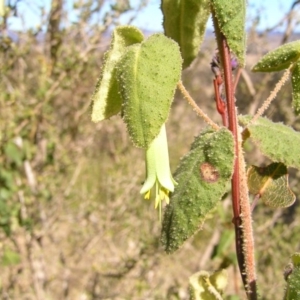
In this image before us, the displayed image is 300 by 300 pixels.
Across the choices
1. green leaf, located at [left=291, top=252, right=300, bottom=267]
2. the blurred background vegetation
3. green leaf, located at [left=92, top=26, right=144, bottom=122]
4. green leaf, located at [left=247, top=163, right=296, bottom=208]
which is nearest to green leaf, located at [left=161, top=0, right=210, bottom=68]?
green leaf, located at [left=92, top=26, right=144, bottom=122]

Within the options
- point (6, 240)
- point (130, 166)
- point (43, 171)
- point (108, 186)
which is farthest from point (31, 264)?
point (130, 166)

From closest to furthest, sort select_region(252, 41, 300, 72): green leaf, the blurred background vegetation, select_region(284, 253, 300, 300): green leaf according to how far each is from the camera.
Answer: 1. select_region(284, 253, 300, 300): green leaf
2. select_region(252, 41, 300, 72): green leaf
3. the blurred background vegetation

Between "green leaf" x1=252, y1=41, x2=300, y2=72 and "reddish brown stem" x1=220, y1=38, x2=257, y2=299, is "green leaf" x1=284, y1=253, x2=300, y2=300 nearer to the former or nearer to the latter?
"reddish brown stem" x1=220, y1=38, x2=257, y2=299

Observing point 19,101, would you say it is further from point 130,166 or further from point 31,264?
point 130,166

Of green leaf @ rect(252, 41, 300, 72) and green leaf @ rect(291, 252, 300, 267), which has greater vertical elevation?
green leaf @ rect(252, 41, 300, 72)

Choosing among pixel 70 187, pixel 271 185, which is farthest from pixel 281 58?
pixel 70 187

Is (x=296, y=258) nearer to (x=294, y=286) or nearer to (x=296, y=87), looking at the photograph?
(x=294, y=286)

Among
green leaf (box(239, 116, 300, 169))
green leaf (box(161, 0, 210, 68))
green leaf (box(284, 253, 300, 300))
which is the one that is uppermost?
green leaf (box(161, 0, 210, 68))

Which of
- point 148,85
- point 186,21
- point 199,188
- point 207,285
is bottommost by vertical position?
point 207,285
